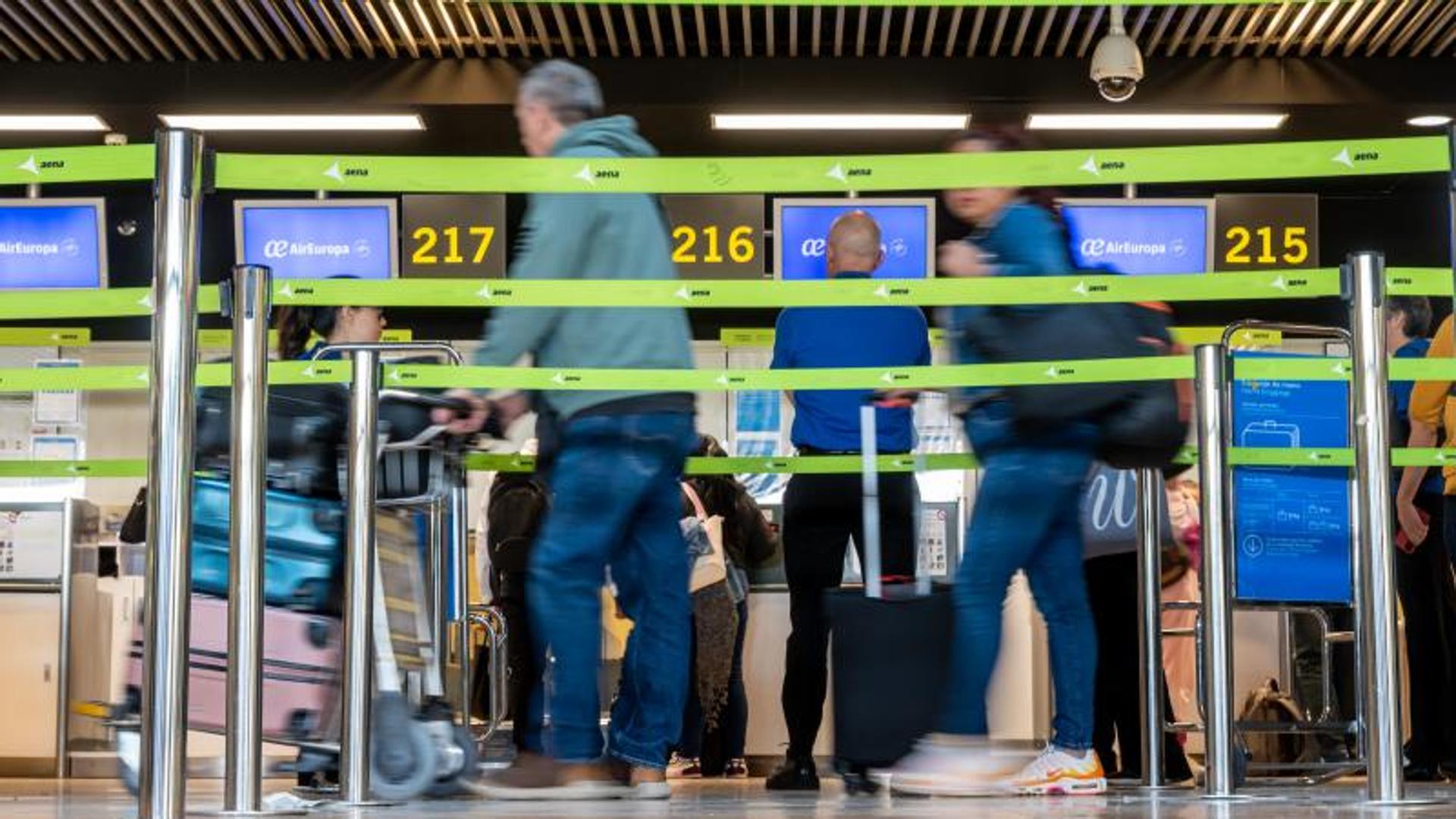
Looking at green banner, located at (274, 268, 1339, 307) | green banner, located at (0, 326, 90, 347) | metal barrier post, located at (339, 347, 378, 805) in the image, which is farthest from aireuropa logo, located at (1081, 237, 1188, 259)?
metal barrier post, located at (339, 347, 378, 805)

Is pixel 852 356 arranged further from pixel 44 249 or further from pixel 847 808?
pixel 44 249

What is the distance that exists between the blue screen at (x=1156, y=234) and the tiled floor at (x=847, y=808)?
5.81 meters

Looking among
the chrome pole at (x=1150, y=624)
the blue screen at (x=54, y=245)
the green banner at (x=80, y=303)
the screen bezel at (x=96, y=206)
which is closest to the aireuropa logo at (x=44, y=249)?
the blue screen at (x=54, y=245)

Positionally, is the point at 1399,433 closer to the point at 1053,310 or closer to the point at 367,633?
the point at 1053,310

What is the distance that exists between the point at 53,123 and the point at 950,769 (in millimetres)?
7459

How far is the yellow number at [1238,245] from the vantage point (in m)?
10.5

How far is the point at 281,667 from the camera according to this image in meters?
4.75

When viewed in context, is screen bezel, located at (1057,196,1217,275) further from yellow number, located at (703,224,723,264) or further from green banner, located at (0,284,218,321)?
green banner, located at (0,284,218,321)

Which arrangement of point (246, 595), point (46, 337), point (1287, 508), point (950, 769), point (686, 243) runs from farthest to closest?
point (686, 243), point (1287, 508), point (46, 337), point (950, 769), point (246, 595)

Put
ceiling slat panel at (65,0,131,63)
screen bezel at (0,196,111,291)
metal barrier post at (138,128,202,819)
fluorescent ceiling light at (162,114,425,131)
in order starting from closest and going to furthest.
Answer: metal barrier post at (138,128,202,819)
ceiling slat panel at (65,0,131,63)
fluorescent ceiling light at (162,114,425,131)
screen bezel at (0,196,111,291)

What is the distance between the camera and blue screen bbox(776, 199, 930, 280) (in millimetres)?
10094

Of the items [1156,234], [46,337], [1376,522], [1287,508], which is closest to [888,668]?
[1376,522]

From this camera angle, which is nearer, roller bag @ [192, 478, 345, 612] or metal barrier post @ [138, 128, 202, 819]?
metal barrier post @ [138, 128, 202, 819]

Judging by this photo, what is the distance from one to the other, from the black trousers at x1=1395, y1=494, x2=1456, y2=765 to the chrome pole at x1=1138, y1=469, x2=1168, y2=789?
160 centimetres
